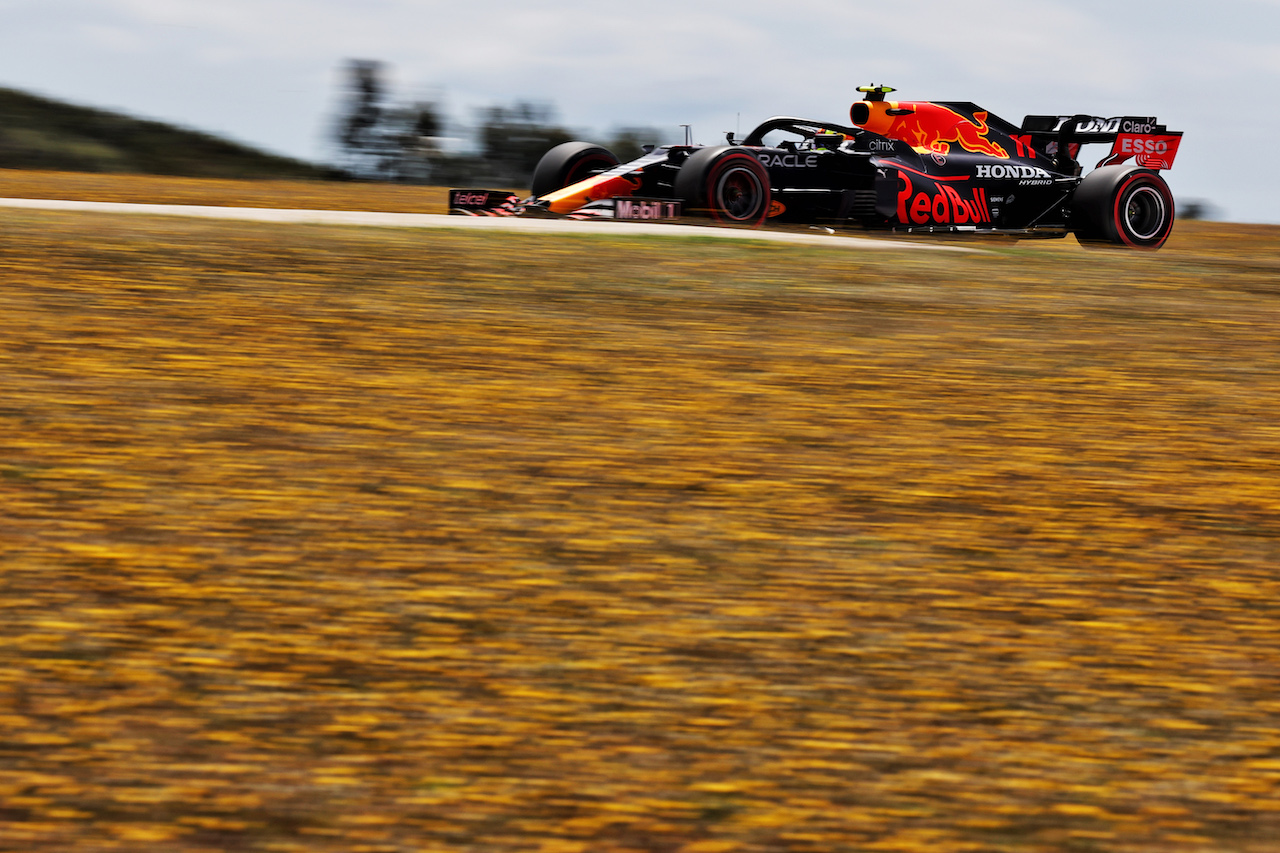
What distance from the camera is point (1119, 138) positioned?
1723 centimetres

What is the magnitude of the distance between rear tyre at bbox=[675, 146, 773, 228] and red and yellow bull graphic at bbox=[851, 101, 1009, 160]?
2469 millimetres

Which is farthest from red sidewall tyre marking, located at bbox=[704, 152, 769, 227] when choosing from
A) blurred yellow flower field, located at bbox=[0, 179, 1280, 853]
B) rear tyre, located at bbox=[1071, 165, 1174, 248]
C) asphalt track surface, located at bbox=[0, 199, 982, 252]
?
blurred yellow flower field, located at bbox=[0, 179, 1280, 853]

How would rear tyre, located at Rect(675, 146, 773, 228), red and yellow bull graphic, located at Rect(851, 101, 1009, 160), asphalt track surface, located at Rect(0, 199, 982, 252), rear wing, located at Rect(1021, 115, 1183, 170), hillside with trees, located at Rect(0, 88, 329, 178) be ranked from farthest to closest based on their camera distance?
hillside with trees, located at Rect(0, 88, 329, 178) → rear wing, located at Rect(1021, 115, 1183, 170) → red and yellow bull graphic, located at Rect(851, 101, 1009, 160) → rear tyre, located at Rect(675, 146, 773, 228) → asphalt track surface, located at Rect(0, 199, 982, 252)

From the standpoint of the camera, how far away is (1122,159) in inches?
680

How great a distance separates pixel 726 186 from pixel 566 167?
96.0 inches

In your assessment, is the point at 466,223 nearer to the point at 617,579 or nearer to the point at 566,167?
the point at 566,167

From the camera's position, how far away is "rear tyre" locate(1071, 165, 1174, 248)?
15680 mm

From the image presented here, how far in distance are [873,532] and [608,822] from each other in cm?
198

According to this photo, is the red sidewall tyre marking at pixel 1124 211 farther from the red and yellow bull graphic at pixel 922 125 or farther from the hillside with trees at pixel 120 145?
the hillside with trees at pixel 120 145

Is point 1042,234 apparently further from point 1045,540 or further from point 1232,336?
point 1045,540

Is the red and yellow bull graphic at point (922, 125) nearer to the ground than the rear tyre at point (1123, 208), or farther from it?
farther from it

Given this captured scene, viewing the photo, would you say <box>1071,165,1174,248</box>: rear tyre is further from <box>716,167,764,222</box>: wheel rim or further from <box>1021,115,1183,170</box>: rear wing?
<box>716,167,764,222</box>: wheel rim

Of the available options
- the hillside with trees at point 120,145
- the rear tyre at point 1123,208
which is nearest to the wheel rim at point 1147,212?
the rear tyre at point 1123,208

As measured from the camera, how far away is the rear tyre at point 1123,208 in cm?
1568
